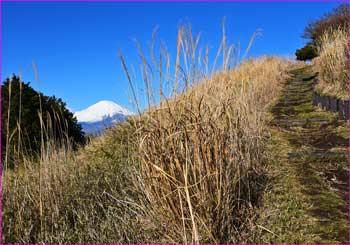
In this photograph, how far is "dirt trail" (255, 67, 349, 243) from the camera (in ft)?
8.60

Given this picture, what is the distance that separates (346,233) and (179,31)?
1.65m

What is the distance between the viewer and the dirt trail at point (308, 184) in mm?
2620

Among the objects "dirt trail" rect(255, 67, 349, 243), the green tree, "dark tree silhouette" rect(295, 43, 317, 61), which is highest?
"dark tree silhouette" rect(295, 43, 317, 61)

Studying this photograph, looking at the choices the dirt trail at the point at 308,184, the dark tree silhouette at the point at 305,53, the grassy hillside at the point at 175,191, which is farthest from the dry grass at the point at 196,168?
the dark tree silhouette at the point at 305,53

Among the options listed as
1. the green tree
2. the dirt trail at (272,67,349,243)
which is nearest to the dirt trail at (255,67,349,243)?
the dirt trail at (272,67,349,243)

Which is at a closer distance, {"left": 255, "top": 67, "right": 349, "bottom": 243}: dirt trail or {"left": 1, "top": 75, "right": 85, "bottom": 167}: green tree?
{"left": 255, "top": 67, "right": 349, "bottom": 243}: dirt trail

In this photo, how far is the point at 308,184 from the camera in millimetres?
3426

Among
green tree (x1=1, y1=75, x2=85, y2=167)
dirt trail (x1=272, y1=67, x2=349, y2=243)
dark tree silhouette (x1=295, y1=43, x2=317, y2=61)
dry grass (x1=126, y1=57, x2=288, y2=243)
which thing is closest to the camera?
dry grass (x1=126, y1=57, x2=288, y2=243)

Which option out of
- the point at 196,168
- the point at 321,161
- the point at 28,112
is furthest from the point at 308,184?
the point at 28,112

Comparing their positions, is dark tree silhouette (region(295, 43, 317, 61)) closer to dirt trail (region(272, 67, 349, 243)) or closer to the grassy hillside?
dirt trail (region(272, 67, 349, 243))

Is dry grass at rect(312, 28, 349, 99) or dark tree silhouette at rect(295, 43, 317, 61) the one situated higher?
dark tree silhouette at rect(295, 43, 317, 61)

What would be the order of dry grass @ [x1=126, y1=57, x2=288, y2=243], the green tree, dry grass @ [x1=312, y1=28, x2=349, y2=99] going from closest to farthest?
dry grass @ [x1=126, y1=57, x2=288, y2=243]
the green tree
dry grass @ [x1=312, y1=28, x2=349, y2=99]

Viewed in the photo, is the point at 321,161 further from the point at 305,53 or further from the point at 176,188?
the point at 305,53

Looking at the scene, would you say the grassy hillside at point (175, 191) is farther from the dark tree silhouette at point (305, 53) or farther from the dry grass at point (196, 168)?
the dark tree silhouette at point (305, 53)
